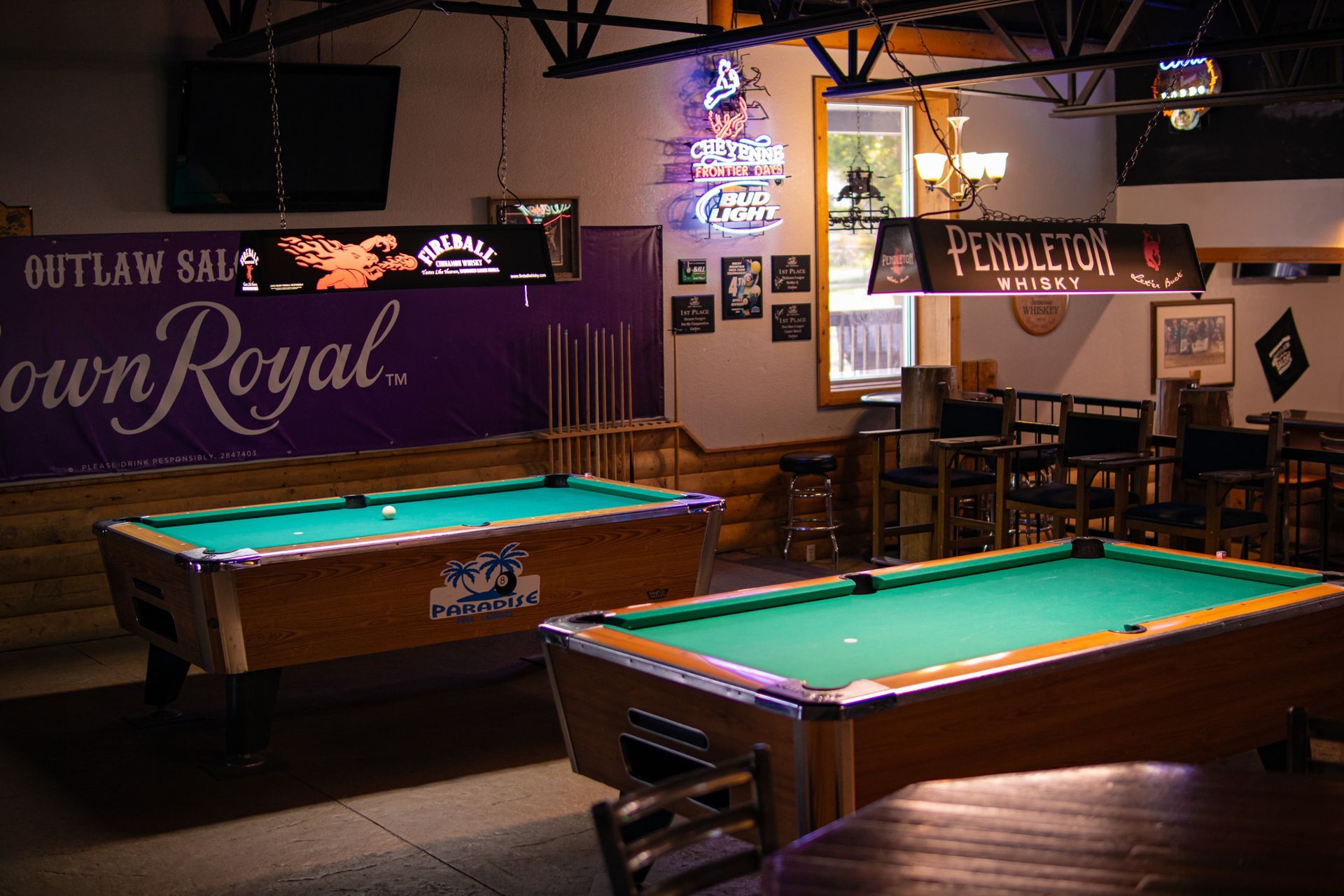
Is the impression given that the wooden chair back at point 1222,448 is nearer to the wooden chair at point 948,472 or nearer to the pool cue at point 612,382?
the wooden chair at point 948,472

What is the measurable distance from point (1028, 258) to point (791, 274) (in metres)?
3.03

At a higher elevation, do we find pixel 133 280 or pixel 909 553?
pixel 133 280

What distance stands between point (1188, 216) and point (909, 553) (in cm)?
412

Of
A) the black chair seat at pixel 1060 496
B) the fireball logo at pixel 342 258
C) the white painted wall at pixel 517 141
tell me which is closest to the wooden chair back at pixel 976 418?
the black chair seat at pixel 1060 496

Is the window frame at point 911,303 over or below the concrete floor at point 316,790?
over

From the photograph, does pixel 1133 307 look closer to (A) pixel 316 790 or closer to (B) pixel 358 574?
(B) pixel 358 574

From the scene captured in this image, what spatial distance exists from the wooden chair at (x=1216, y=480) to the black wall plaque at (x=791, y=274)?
3012 millimetres

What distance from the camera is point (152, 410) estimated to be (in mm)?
6703

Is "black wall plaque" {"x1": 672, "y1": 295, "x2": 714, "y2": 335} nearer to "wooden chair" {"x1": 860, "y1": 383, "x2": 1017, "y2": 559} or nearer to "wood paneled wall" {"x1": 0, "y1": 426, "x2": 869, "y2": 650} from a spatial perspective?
"wood paneled wall" {"x1": 0, "y1": 426, "x2": 869, "y2": 650}

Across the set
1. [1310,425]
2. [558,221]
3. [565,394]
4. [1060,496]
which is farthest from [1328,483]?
[558,221]

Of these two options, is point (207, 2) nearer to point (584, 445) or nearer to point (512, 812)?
point (584, 445)

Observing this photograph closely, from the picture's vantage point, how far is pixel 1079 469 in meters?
6.02

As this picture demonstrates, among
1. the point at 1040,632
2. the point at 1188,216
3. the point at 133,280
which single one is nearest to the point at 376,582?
the point at 1040,632

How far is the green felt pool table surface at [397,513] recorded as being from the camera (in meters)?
4.91
